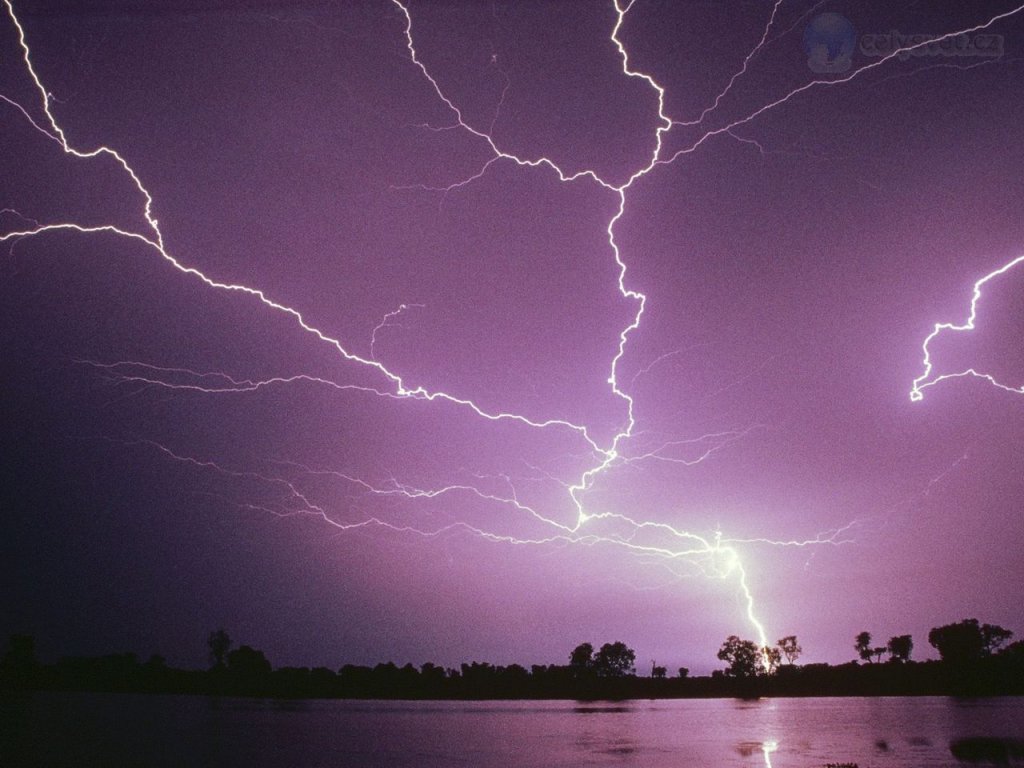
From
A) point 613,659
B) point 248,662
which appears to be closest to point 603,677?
point 613,659

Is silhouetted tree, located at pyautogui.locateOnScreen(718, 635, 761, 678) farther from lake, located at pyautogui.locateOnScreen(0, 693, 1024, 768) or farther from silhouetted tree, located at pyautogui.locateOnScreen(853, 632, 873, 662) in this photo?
lake, located at pyautogui.locateOnScreen(0, 693, 1024, 768)

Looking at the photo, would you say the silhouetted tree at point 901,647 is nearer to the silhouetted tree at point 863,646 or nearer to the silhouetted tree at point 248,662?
the silhouetted tree at point 863,646

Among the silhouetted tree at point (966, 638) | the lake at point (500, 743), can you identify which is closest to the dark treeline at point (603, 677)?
the silhouetted tree at point (966, 638)

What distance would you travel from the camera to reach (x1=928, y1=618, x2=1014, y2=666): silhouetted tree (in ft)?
A: 226

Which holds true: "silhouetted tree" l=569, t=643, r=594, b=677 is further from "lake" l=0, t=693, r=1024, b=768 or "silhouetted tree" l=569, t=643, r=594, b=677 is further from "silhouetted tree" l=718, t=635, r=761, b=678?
"lake" l=0, t=693, r=1024, b=768

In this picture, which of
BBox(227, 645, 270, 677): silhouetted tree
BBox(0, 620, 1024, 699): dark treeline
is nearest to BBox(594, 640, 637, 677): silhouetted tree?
BBox(0, 620, 1024, 699): dark treeline

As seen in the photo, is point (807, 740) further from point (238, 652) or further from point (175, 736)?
point (238, 652)

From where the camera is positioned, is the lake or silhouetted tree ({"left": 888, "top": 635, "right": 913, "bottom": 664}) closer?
the lake

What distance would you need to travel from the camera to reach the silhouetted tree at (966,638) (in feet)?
226

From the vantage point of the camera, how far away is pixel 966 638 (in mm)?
70250

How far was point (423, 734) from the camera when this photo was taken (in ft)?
63.6

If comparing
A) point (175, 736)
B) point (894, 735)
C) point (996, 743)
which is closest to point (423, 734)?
point (175, 736)

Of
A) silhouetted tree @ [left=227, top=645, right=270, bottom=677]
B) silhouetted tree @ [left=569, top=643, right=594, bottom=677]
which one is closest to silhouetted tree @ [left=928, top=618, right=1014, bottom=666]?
Answer: silhouetted tree @ [left=569, top=643, right=594, bottom=677]

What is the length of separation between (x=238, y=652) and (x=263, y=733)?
87680mm
